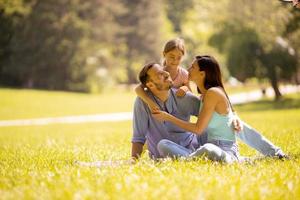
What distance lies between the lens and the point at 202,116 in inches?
247

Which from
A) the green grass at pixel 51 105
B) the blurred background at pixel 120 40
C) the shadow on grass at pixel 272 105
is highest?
the blurred background at pixel 120 40

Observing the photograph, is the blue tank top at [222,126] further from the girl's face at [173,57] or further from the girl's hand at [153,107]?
the girl's face at [173,57]

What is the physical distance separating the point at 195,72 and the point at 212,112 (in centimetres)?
57

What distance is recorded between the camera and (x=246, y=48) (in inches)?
1377

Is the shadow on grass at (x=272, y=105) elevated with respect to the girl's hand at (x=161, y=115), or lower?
lower

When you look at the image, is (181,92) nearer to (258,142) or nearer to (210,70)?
(210,70)

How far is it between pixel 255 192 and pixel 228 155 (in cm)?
181

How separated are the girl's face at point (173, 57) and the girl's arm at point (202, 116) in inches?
62.9

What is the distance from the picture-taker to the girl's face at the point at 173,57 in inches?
306

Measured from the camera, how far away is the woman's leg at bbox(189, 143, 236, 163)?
19.6ft

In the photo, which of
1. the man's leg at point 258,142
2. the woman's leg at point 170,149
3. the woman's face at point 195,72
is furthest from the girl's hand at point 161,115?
the man's leg at point 258,142

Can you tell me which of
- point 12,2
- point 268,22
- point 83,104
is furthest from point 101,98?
point 268,22

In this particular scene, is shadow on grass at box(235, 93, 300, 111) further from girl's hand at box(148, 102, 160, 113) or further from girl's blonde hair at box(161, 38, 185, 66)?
girl's hand at box(148, 102, 160, 113)

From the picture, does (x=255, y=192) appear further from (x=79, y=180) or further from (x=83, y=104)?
(x=83, y=104)
